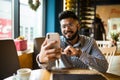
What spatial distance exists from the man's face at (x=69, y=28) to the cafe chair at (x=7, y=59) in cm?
63

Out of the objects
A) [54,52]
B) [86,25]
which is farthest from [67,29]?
[86,25]

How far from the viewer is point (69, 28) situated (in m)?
1.96

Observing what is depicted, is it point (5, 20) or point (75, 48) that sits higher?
point (5, 20)

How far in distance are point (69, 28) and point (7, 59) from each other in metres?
0.74

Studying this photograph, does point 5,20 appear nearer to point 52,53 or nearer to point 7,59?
point 7,59

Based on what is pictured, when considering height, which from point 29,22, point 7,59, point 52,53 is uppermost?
point 29,22

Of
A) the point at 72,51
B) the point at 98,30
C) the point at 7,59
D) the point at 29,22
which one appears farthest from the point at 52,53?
the point at 98,30

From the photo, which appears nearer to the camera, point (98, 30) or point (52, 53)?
point (52, 53)

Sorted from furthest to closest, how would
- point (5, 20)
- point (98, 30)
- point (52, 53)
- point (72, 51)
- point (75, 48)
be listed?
1. point (98, 30)
2. point (5, 20)
3. point (75, 48)
4. point (72, 51)
5. point (52, 53)

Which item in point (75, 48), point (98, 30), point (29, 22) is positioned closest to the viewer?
point (75, 48)

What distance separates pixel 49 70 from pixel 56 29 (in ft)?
10.3

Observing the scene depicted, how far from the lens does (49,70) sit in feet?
5.79

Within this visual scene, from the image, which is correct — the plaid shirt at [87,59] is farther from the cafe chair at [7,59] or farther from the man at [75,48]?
the cafe chair at [7,59]

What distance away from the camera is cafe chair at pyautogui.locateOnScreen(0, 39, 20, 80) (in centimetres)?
211
